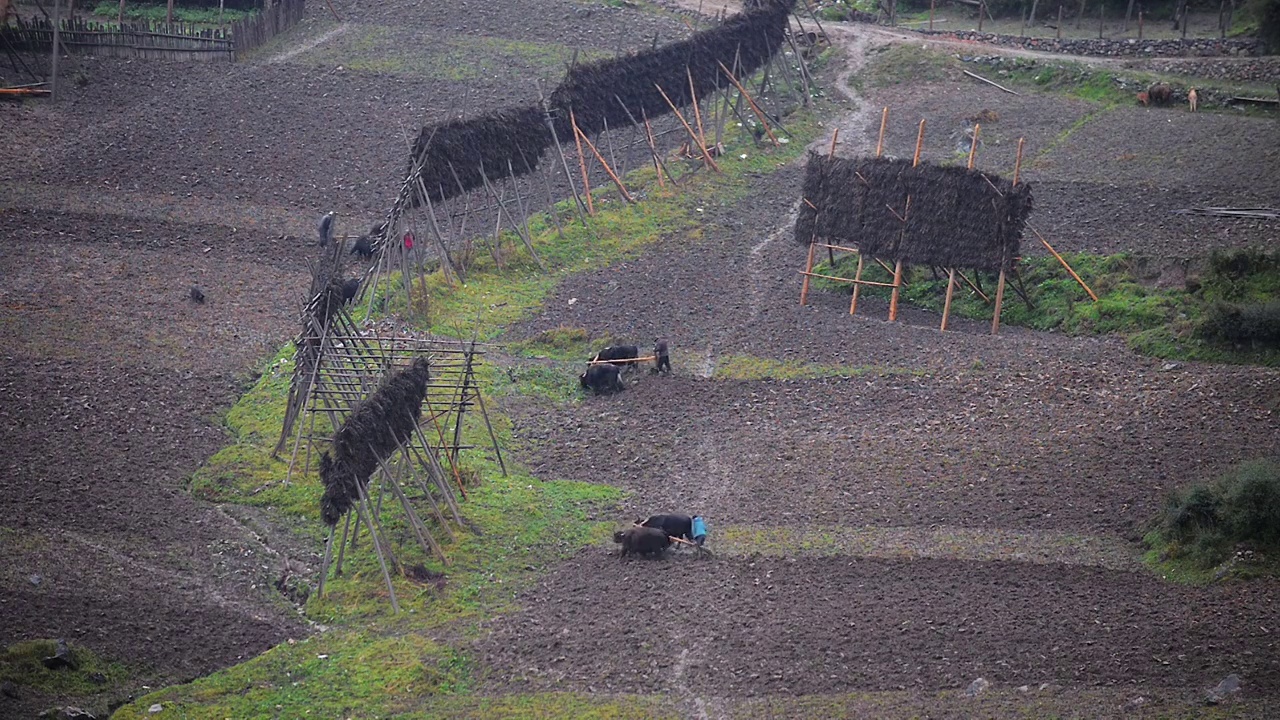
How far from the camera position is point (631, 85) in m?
32.8

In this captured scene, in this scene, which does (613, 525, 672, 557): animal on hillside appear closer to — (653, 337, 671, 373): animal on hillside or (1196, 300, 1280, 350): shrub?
(653, 337, 671, 373): animal on hillside

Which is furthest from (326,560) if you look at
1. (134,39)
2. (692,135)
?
(134,39)

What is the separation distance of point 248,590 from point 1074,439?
11.3 meters

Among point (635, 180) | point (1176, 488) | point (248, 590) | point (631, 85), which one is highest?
point (631, 85)

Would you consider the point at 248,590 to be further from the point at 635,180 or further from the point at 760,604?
the point at 635,180

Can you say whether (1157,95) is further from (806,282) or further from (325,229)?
(325,229)

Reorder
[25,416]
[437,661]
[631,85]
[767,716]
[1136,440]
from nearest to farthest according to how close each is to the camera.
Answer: [767,716] → [437,661] → [1136,440] → [25,416] → [631,85]

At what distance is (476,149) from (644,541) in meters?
13.0

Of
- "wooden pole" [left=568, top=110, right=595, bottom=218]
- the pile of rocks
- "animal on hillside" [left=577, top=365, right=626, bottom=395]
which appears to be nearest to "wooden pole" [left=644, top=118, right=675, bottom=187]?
"wooden pole" [left=568, top=110, right=595, bottom=218]

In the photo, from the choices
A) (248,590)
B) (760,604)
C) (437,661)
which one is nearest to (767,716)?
(760,604)

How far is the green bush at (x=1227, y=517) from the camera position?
16016mm

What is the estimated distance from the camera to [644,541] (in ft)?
56.7

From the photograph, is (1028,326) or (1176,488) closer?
(1176,488)

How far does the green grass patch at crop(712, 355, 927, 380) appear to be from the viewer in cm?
2356
